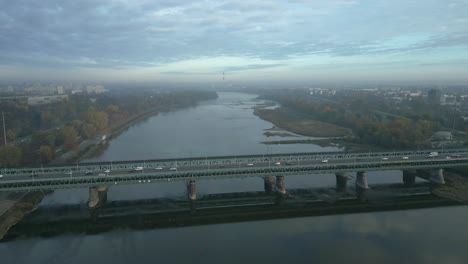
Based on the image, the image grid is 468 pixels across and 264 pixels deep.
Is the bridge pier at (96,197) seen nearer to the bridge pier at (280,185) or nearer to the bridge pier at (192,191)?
the bridge pier at (192,191)

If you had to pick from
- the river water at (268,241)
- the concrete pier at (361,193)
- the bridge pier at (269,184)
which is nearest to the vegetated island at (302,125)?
the concrete pier at (361,193)

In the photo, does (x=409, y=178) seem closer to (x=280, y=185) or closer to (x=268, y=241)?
(x=280, y=185)

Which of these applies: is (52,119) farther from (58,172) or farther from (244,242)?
(244,242)

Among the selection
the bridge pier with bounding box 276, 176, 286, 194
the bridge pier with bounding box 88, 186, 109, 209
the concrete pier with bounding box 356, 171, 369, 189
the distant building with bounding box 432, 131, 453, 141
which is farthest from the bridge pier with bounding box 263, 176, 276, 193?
the distant building with bounding box 432, 131, 453, 141

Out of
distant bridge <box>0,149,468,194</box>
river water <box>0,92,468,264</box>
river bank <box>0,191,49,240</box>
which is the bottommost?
river water <box>0,92,468,264</box>

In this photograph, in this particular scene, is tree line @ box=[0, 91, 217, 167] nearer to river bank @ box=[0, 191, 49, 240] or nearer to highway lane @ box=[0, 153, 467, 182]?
river bank @ box=[0, 191, 49, 240]

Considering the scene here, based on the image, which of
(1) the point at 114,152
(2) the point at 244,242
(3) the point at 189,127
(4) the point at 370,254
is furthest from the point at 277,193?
(3) the point at 189,127

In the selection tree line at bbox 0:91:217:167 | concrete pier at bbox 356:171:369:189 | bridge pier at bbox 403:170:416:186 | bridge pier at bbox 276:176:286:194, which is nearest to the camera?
bridge pier at bbox 276:176:286:194
